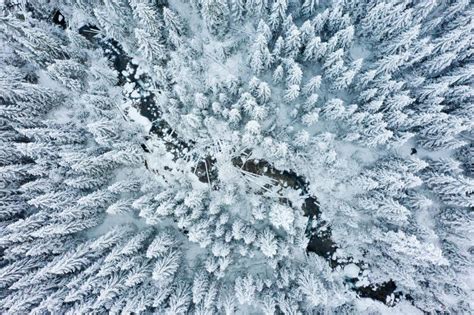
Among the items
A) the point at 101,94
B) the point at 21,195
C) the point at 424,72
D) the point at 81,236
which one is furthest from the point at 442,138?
the point at 21,195

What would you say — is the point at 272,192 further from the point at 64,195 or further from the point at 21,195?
the point at 21,195

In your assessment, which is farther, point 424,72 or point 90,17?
point 90,17

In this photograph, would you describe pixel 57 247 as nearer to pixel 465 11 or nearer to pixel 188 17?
pixel 188 17

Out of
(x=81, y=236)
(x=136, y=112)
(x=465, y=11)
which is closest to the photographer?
(x=465, y=11)

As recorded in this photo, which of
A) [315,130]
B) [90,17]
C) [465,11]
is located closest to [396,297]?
[315,130]

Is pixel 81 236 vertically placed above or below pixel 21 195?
below

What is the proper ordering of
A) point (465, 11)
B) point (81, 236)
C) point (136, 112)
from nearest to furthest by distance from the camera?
point (465, 11)
point (81, 236)
point (136, 112)

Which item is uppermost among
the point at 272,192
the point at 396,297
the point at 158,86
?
the point at 158,86
